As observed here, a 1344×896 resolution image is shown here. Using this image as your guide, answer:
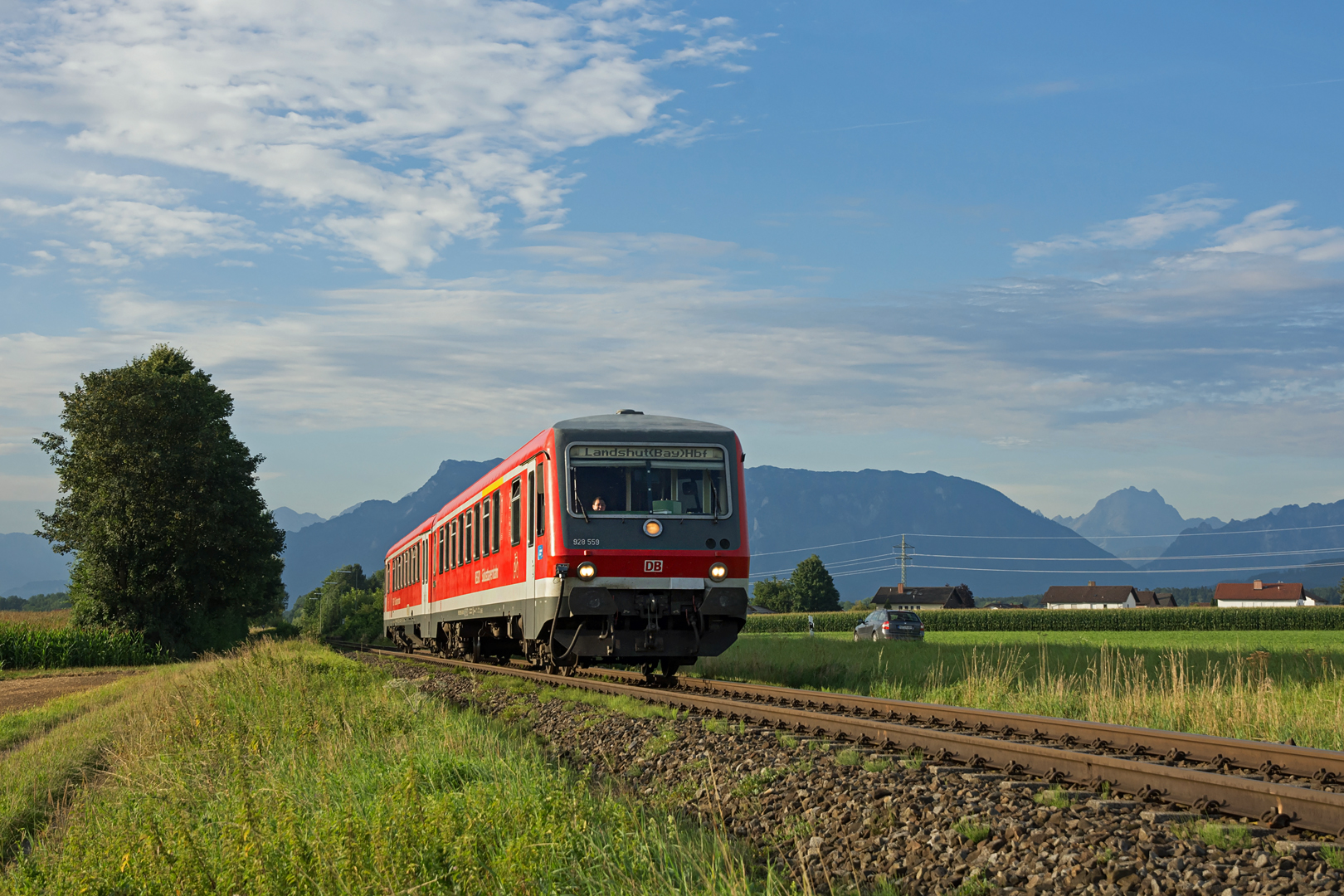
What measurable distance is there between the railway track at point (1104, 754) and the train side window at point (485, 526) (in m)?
7.87

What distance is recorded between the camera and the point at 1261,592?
520ft

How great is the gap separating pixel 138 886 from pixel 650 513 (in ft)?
30.6

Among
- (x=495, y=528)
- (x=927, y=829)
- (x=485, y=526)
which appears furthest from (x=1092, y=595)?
(x=927, y=829)

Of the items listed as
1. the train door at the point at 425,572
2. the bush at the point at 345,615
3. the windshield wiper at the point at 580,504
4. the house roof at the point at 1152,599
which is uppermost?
the windshield wiper at the point at 580,504

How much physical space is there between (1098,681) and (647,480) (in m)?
6.34

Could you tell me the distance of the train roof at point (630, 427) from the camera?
14.8 m

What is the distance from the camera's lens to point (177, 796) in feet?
26.5

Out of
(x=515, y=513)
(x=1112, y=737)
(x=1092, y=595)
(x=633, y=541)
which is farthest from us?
(x=1092, y=595)

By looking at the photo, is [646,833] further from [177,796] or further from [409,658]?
[409,658]

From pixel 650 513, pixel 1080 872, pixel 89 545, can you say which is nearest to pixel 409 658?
pixel 650 513

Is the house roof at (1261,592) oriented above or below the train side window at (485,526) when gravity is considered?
below

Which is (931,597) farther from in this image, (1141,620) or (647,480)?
(647,480)

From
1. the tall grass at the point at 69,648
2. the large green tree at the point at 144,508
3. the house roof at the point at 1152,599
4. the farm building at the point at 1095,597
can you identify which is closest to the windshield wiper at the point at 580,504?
the tall grass at the point at 69,648

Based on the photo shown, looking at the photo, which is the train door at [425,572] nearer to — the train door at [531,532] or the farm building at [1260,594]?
the train door at [531,532]
